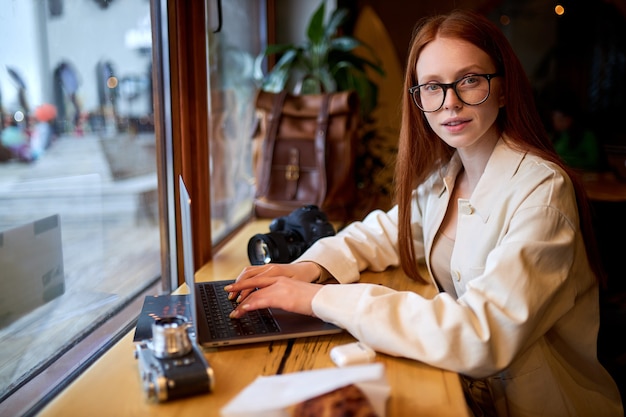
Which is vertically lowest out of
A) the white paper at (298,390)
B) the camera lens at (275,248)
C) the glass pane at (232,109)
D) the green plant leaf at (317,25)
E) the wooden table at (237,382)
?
the wooden table at (237,382)

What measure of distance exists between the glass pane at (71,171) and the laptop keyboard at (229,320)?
33cm

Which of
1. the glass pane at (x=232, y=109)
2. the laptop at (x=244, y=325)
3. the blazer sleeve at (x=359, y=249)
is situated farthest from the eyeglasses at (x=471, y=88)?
the glass pane at (x=232, y=109)

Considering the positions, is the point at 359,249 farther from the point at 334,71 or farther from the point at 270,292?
the point at 334,71

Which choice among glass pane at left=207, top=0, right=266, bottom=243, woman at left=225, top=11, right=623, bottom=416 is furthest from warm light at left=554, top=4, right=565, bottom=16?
woman at left=225, top=11, right=623, bottom=416

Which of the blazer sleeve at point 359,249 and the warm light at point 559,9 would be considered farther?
the warm light at point 559,9

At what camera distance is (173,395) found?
860 millimetres

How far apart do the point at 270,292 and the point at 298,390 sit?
40 cm

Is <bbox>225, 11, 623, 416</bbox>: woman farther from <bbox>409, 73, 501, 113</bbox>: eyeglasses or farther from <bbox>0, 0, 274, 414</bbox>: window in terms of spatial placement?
<bbox>0, 0, 274, 414</bbox>: window

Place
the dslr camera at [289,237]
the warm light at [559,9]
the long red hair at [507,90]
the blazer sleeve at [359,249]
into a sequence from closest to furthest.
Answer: the long red hair at [507,90], the blazer sleeve at [359,249], the dslr camera at [289,237], the warm light at [559,9]

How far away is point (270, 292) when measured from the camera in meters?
1.14

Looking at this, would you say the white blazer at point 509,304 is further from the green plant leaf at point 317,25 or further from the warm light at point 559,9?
the warm light at point 559,9

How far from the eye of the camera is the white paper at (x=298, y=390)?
0.73 m

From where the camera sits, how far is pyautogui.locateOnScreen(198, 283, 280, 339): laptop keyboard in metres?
Answer: 1.09

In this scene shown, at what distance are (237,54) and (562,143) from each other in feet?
7.57
